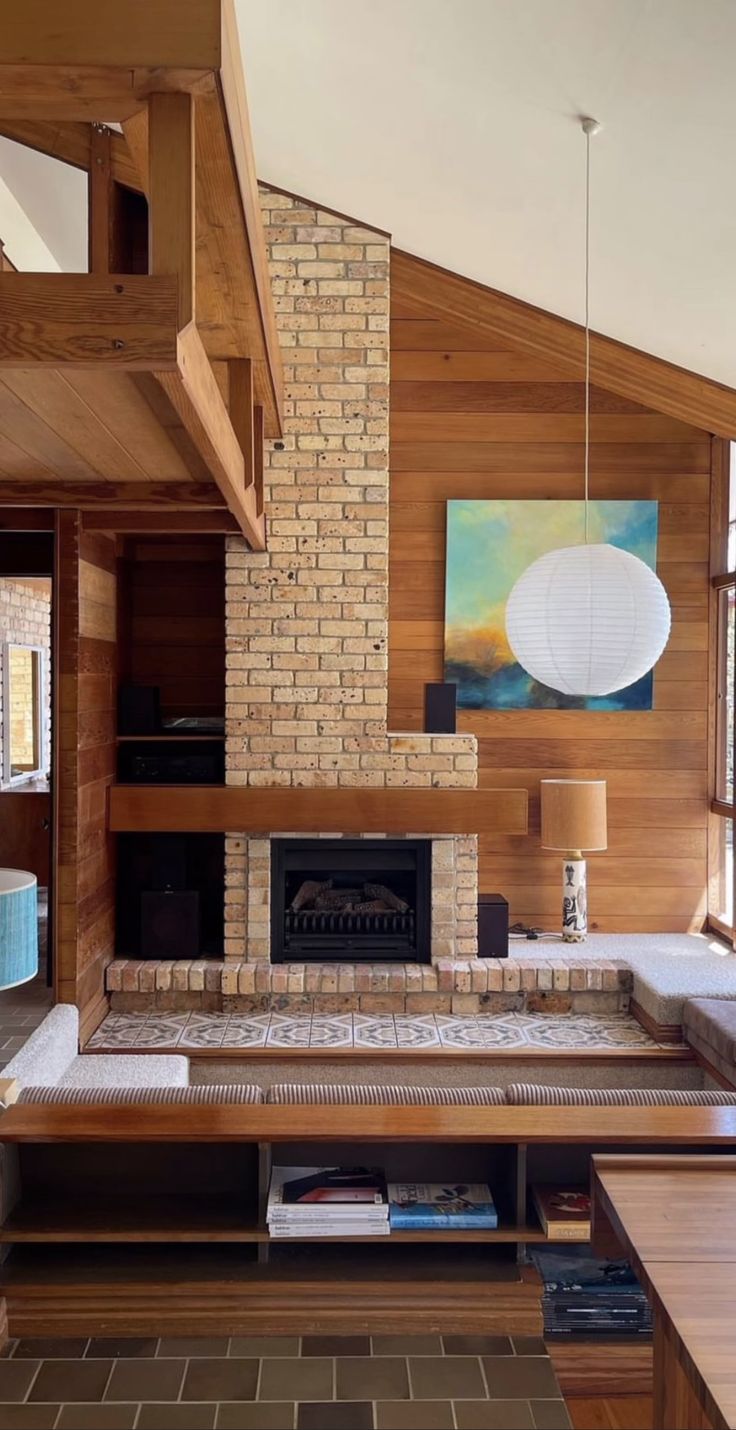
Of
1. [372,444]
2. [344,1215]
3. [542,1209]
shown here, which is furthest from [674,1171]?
[372,444]

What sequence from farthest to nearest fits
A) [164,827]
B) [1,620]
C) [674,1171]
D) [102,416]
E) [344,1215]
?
1. [1,620]
2. [164,827]
3. [344,1215]
4. [102,416]
5. [674,1171]

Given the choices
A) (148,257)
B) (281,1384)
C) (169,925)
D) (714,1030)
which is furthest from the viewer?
(169,925)

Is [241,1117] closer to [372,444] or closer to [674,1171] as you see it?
[674,1171]

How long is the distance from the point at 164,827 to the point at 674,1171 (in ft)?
10.5

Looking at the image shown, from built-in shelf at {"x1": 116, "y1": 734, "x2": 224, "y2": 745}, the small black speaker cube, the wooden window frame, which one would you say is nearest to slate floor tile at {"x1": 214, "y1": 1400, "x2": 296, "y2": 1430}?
the small black speaker cube

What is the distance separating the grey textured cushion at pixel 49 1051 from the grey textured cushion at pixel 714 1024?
7.61ft

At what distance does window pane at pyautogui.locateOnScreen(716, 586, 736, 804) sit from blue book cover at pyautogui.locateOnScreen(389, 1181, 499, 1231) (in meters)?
3.25

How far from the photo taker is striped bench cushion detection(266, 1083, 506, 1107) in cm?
275

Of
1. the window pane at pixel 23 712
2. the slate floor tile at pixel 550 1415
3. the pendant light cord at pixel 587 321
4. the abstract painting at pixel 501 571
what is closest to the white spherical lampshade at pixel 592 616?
the pendant light cord at pixel 587 321

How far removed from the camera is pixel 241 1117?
2.64 metres

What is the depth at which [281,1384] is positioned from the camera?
2.29m

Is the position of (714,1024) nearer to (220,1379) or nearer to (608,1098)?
(608,1098)

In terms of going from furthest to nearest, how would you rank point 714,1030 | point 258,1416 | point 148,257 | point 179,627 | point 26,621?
1. point 26,621
2. point 179,627
3. point 714,1030
4. point 258,1416
5. point 148,257

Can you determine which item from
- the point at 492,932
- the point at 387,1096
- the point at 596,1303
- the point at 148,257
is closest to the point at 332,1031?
the point at 492,932
